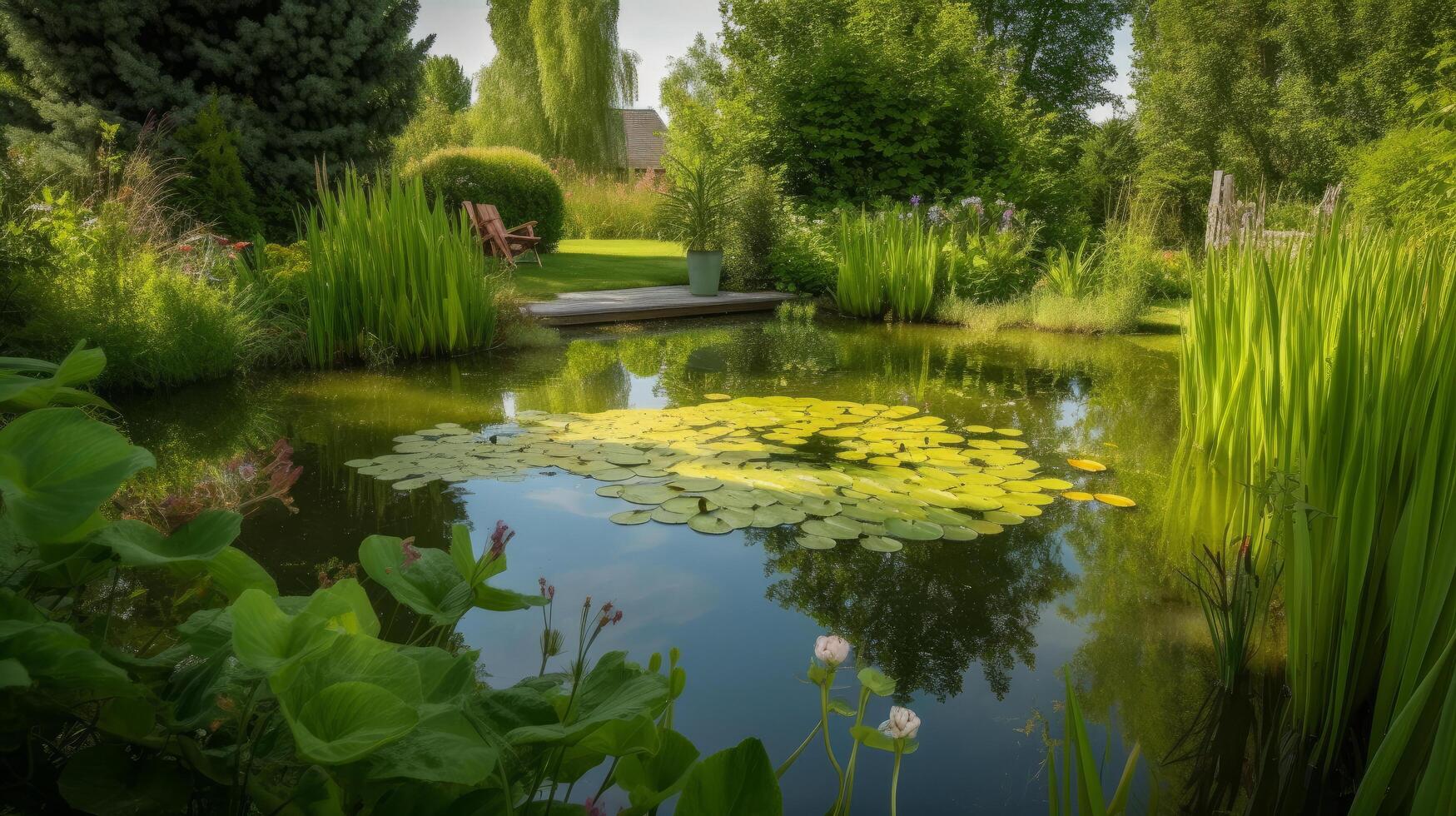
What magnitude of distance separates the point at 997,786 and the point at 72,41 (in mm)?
9694

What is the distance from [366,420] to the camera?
4.29 meters

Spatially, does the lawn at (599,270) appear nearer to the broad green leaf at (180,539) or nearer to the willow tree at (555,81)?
the willow tree at (555,81)

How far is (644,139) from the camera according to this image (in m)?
34.1

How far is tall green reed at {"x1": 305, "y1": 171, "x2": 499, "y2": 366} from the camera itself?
5.39m

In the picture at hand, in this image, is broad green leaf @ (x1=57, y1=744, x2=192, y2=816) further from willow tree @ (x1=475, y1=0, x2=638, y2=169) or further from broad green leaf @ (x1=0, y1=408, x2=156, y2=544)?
willow tree @ (x1=475, y1=0, x2=638, y2=169)

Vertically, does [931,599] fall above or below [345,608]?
below

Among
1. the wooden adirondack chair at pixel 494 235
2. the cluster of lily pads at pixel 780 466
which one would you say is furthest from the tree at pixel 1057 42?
the cluster of lily pads at pixel 780 466

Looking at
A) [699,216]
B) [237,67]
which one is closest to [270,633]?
[699,216]

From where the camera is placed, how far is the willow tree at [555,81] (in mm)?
18844

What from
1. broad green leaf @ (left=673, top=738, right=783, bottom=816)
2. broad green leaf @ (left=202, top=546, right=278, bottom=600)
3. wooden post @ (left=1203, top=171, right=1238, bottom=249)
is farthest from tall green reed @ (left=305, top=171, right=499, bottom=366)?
wooden post @ (left=1203, top=171, right=1238, bottom=249)

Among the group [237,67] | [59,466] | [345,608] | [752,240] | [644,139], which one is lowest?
[345,608]

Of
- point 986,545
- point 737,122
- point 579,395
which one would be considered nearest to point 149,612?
point 986,545

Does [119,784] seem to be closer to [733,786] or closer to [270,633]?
[270,633]

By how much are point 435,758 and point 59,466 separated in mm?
290
